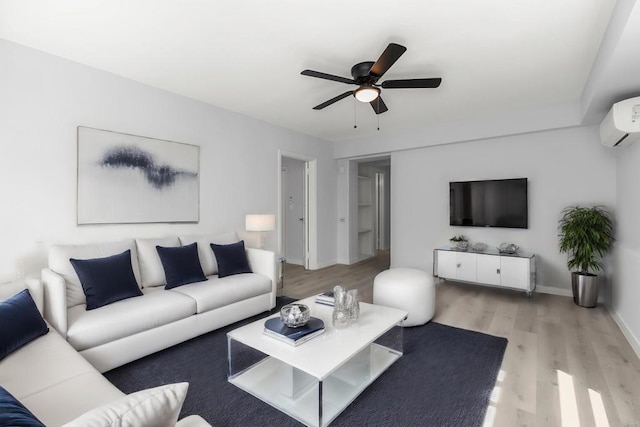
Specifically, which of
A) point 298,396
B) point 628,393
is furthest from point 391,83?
point 628,393

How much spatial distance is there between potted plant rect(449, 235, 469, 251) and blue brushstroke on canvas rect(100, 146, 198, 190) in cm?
380

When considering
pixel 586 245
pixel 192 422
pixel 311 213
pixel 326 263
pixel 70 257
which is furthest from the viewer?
pixel 326 263

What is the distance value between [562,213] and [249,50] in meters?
4.22

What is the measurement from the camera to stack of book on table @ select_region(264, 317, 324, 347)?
1911 millimetres

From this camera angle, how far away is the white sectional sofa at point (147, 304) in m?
2.10

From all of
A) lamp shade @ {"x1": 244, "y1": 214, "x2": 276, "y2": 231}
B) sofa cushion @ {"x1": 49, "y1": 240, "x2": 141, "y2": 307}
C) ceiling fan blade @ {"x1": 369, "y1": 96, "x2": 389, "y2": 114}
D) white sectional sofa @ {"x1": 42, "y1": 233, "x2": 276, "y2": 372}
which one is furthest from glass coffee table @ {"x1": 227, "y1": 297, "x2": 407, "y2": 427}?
ceiling fan blade @ {"x1": 369, "y1": 96, "x2": 389, "y2": 114}

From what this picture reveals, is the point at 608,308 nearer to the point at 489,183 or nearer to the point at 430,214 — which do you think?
the point at 489,183

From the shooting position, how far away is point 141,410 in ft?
2.33

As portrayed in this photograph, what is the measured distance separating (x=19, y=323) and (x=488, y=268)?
4569mm

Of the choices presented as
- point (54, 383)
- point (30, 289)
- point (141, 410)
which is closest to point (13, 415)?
point (141, 410)

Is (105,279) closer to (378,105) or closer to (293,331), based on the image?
(293,331)

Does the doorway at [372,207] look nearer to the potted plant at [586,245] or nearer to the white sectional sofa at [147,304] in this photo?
the potted plant at [586,245]

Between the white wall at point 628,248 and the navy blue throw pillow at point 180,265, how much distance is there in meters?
3.79

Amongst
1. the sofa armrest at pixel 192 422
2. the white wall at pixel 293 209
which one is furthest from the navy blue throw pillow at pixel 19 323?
the white wall at pixel 293 209
